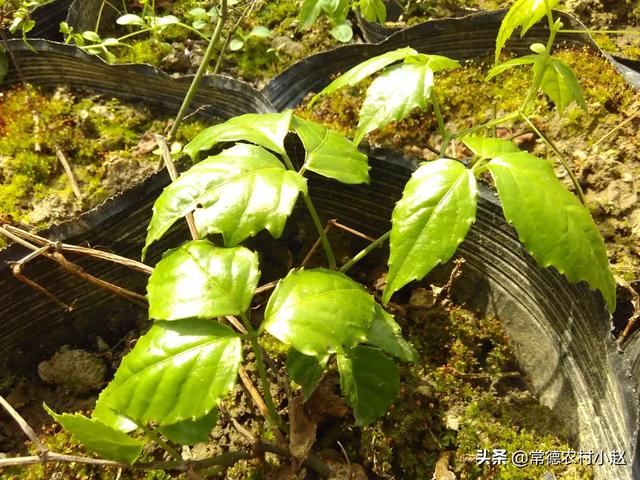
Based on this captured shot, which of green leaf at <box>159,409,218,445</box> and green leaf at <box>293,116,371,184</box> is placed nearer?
green leaf at <box>159,409,218,445</box>

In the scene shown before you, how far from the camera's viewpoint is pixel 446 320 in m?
1.42

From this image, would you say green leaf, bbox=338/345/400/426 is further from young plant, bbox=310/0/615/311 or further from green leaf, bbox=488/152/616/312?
green leaf, bbox=488/152/616/312

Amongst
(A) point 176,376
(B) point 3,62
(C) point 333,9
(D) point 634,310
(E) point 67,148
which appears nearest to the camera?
(A) point 176,376

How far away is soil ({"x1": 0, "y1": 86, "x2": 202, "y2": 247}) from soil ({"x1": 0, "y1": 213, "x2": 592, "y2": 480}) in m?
0.56

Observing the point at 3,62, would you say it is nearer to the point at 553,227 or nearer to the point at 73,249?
the point at 73,249

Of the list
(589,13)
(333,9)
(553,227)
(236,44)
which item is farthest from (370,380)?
(589,13)

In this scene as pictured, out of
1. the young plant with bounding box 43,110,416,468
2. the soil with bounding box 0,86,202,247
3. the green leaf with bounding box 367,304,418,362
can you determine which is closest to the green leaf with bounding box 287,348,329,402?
the young plant with bounding box 43,110,416,468

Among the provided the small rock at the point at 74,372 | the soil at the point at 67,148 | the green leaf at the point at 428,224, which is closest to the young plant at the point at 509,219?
the green leaf at the point at 428,224

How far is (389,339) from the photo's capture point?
1052mm

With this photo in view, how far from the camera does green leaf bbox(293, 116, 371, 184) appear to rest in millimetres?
1055

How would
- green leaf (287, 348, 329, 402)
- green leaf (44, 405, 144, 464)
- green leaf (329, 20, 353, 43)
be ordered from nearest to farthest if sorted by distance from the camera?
green leaf (44, 405, 144, 464) → green leaf (287, 348, 329, 402) → green leaf (329, 20, 353, 43)

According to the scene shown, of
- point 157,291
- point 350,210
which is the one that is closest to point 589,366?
point 350,210

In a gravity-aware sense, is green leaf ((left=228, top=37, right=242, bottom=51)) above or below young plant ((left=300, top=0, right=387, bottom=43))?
below

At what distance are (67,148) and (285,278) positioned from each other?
1395 mm
